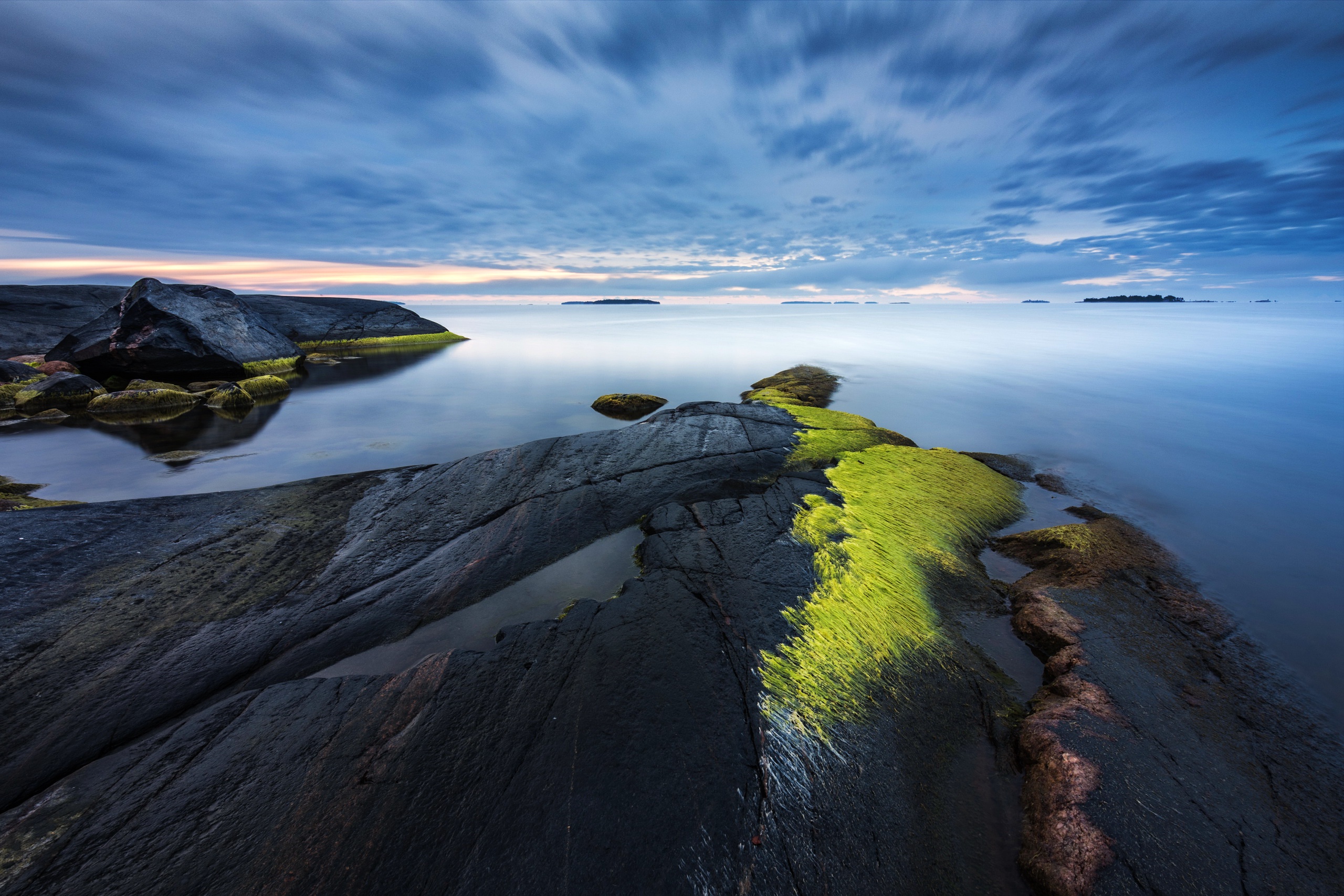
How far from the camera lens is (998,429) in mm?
16906

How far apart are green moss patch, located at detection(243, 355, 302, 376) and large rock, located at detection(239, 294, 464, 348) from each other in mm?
8117

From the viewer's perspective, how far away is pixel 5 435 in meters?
14.9

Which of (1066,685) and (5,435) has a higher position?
(1066,685)

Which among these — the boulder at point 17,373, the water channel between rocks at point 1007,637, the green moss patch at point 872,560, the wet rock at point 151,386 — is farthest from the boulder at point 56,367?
the water channel between rocks at point 1007,637

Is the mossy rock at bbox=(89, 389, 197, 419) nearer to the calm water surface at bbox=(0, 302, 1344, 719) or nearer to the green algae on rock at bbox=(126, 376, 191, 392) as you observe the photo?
the green algae on rock at bbox=(126, 376, 191, 392)

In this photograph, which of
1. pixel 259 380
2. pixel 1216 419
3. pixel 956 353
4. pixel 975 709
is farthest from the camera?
pixel 956 353

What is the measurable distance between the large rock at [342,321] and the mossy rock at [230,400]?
18.0 m

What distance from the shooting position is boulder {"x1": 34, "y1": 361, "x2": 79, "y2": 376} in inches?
811

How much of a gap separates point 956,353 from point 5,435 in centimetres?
5060

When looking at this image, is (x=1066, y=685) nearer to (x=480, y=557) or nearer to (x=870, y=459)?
(x=870, y=459)

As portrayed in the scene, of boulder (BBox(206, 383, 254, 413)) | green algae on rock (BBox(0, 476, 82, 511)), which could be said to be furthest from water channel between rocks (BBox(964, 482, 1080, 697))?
boulder (BBox(206, 383, 254, 413))

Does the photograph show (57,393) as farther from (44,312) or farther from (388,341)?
(388,341)

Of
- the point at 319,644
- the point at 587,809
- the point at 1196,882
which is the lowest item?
the point at 319,644

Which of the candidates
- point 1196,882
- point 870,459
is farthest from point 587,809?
point 870,459
